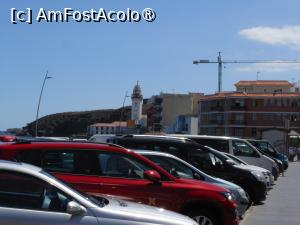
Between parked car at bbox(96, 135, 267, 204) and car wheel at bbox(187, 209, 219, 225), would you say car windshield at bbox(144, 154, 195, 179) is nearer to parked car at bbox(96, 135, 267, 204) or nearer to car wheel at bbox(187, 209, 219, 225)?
car wheel at bbox(187, 209, 219, 225)

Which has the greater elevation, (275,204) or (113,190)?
(113,190)

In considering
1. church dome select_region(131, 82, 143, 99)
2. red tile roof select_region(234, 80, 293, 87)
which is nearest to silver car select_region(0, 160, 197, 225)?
red tile roof select_region(234, 80, 293, 87)

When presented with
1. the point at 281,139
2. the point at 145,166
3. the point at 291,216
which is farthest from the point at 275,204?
the point at 281,139

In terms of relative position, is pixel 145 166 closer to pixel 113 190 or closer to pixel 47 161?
pixel 113 190

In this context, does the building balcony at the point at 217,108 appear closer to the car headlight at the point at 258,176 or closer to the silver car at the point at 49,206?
the car headlight at the point at 258,176

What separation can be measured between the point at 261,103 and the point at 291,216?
10066cm

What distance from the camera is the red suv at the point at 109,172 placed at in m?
8.85

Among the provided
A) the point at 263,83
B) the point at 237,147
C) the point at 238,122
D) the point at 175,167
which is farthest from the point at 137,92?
A: the point at 175,167

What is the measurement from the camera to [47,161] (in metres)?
9.04

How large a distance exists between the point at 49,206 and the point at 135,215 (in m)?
0.85

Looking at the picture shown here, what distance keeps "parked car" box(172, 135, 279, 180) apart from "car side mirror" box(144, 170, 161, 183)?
13.1 metres

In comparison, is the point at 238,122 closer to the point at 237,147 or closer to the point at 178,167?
the point at 237,147

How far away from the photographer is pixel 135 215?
19.9 ft

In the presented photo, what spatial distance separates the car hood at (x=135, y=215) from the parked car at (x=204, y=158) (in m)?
8.11
